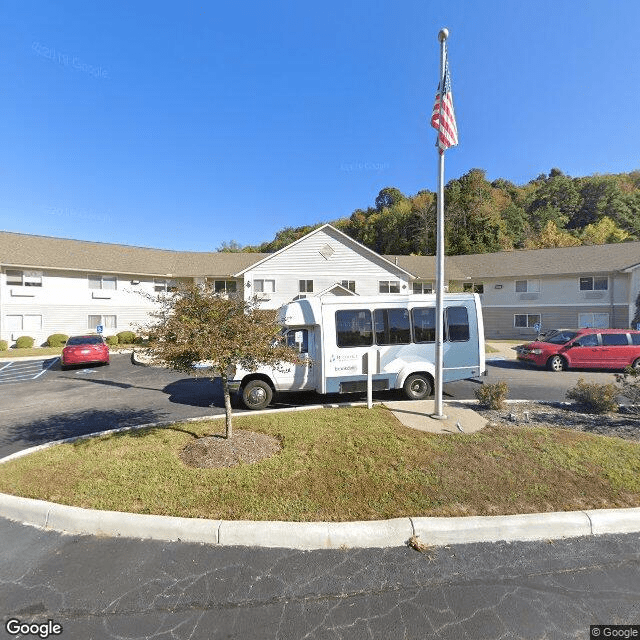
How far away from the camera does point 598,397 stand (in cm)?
720

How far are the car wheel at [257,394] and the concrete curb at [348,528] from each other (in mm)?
4712

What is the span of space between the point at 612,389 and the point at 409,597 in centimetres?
707

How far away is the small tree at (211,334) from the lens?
195 inches

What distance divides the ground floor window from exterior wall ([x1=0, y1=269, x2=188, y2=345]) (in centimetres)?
3252

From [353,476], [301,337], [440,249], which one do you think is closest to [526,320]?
[440,249]

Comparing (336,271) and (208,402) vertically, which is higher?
(336,271)

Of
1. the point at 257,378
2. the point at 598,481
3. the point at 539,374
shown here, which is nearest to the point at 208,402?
the point at 257,378

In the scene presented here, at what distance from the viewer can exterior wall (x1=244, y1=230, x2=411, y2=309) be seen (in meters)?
26.3

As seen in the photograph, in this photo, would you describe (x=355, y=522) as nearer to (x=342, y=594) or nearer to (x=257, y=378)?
(x=342, y=594)

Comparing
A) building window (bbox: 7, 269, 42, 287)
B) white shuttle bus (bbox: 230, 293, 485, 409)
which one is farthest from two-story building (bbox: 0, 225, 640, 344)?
white shuttle bus (bbox: 230, 293, 485, 409)

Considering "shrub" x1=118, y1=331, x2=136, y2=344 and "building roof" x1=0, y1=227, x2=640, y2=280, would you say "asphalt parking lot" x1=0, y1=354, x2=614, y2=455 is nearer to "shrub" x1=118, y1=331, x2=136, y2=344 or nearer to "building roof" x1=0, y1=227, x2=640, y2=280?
"shrub" x1=118, y1=331, x2=136, y2=344

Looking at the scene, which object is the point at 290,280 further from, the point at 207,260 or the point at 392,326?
the point at 392,326

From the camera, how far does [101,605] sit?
2.80 metres

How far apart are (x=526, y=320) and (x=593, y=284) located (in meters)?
5.30
